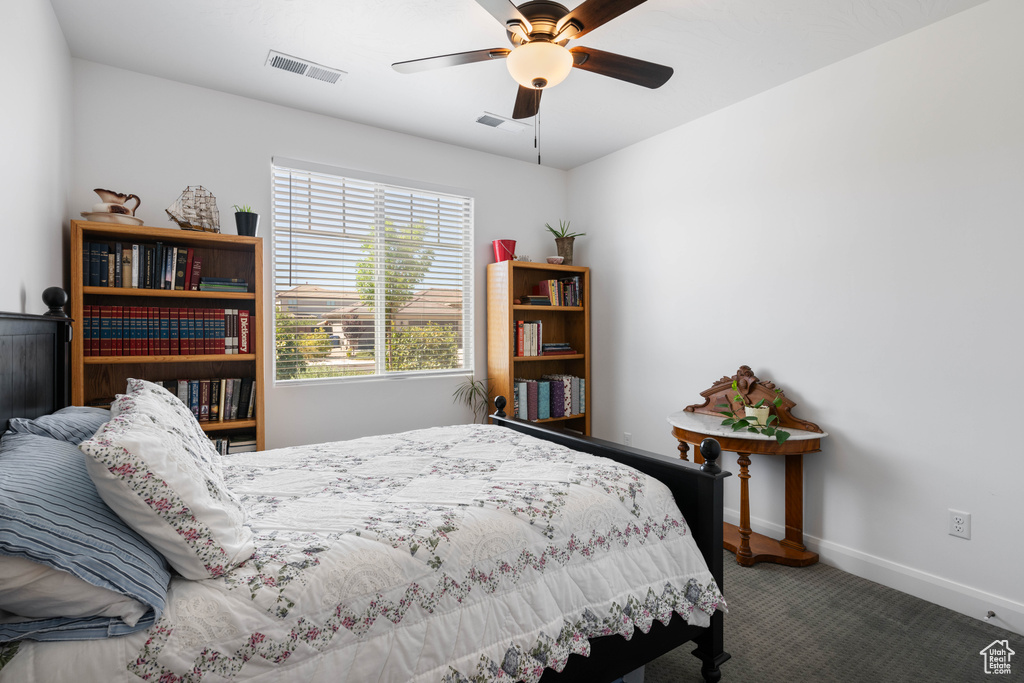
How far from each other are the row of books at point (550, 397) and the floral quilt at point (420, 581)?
1.96 meters

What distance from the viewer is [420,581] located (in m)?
1.28

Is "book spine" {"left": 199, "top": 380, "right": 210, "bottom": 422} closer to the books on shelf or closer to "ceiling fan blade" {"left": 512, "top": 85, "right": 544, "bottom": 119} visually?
the books on shelf

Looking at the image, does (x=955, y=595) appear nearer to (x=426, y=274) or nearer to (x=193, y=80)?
(x=426, y=274)

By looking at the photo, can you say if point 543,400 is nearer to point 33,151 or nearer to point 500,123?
point 500,123

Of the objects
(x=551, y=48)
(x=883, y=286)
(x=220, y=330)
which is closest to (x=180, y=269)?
(x=220, y=330)

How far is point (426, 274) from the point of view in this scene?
3988 mm

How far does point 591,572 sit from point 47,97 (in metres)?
2.92

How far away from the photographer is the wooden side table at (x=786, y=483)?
2.73 metres

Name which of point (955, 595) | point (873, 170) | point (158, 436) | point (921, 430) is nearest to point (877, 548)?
point (955, 595)

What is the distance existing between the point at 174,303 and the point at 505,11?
8.00ft

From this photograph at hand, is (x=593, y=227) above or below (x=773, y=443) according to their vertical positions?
above

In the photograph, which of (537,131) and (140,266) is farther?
(537,131)

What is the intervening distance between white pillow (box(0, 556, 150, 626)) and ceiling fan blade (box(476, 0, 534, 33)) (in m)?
1.85

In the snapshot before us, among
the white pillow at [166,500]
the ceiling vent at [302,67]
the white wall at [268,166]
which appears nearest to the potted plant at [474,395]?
the white wall at [268,166]
